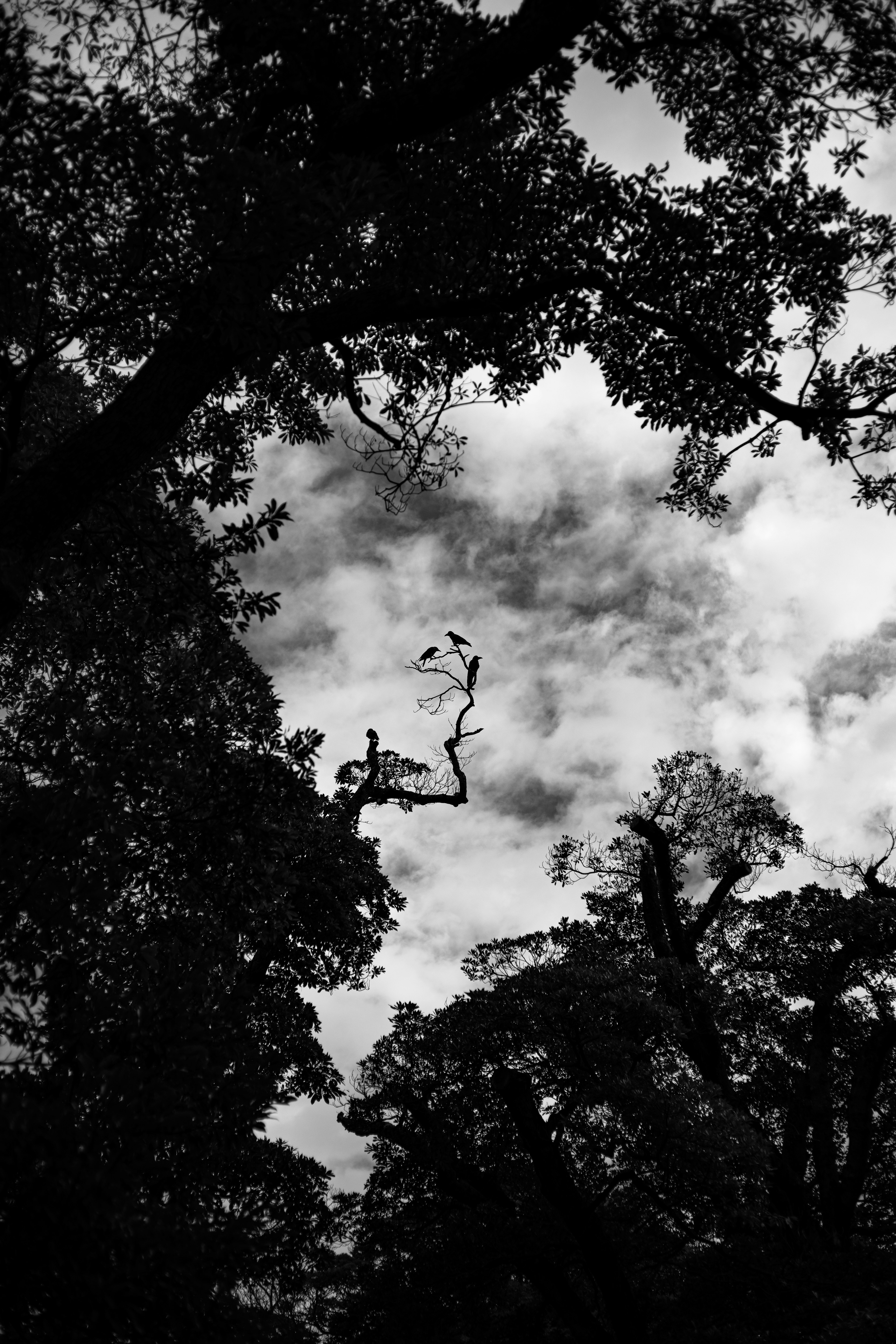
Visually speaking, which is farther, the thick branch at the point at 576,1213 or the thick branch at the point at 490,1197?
the thick branch at the point at 490,1197

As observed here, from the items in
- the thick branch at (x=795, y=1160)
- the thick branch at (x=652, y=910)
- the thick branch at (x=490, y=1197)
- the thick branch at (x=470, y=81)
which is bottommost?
the thick branch at (x=490, y=1197)

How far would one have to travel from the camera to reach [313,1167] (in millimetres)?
11414

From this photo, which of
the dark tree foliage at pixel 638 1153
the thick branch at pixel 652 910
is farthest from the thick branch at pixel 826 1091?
the thick branch at pixel 652 910

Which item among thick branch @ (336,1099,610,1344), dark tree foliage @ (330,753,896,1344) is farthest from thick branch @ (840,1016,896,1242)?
thick branch @ (336,1099,610,1344)

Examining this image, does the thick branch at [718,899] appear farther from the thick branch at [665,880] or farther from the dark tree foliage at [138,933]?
the dark tree foliage at [138,933]

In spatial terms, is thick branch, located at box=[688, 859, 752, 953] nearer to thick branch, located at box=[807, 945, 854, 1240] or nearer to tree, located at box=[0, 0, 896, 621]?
thick branch, located at box=[807, 945, 854, 1240]

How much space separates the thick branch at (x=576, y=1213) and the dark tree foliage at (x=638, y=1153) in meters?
0.03

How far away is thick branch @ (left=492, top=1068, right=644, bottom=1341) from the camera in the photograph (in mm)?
9203

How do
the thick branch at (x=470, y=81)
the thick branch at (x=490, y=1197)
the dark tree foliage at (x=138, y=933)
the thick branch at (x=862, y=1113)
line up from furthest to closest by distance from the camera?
the thick branch at (x=862, y=1113) < the thick branch at (x=490, y=1197) < the thick branch at (x=470, y=81) < the dark tree foliage at (x=138, y=933)

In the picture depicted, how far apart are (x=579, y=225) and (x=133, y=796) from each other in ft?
20.6

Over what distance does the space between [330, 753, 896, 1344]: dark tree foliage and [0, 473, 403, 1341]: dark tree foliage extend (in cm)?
426

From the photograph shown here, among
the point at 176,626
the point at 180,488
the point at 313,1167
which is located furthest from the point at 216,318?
the point at 313,1167

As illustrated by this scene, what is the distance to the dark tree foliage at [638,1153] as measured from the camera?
30.7 feet

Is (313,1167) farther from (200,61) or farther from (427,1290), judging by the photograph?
(200,61)
